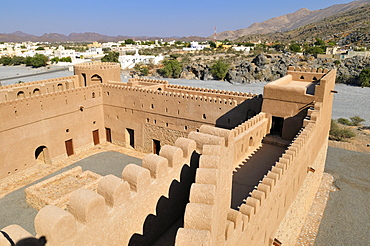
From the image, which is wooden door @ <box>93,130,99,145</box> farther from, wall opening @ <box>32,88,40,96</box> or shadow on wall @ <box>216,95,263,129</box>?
shadow on wall @ <box>216,95,263,129</box>

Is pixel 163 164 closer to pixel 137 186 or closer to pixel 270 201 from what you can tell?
pixel 137 186

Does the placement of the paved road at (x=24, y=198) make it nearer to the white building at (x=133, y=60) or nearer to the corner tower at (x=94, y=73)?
the corner tower at (x=94, y=73)

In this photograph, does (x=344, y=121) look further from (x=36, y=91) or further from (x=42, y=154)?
(x=36, y=91)

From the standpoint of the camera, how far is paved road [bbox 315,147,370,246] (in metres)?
10.5

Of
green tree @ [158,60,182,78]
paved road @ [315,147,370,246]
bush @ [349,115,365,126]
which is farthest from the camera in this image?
green tree @ [158,60,182,78]

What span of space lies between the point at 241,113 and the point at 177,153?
911 centimetres

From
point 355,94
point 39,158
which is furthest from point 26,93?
point 355,94

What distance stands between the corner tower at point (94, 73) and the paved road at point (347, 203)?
14145 millimetres

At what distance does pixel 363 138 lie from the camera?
65.7ft

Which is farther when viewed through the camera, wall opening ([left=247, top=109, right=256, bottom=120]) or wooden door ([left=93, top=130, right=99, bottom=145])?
wooden door ([left=93, top=130, right=99, bottom=145])

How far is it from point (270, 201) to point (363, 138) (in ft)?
56.6

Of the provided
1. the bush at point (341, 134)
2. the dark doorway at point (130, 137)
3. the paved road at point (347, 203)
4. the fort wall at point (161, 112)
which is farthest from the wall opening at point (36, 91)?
the bush at point (341, 134)

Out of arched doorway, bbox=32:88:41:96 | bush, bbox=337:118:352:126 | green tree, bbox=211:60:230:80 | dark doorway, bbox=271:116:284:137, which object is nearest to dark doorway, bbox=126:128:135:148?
arched doorway, bbox=32:88:41:96

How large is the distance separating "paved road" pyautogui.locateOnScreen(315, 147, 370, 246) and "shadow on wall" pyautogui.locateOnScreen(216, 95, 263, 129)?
5135 mm
